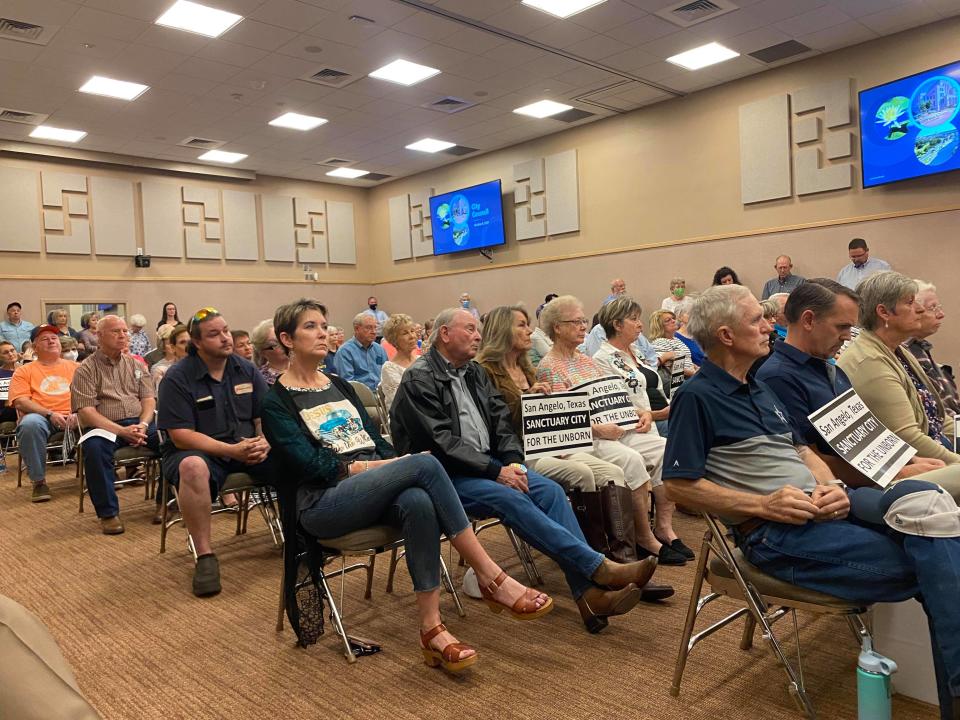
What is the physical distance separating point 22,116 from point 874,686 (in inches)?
451

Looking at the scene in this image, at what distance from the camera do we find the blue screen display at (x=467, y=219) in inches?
495

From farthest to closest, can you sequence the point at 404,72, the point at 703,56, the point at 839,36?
1. the point at 404,72
2. the point at 703,56
3. the point at 839,36

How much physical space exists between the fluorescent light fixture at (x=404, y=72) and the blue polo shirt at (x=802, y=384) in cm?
716

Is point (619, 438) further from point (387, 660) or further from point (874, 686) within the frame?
point (874, 686)

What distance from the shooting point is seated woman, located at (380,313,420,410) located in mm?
4945

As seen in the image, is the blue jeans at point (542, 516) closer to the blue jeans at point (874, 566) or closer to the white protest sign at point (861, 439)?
the blue jeans at point (874, 566)

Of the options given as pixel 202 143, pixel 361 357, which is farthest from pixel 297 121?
pixel 361 357

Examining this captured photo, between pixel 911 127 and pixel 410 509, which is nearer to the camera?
pixel 410 509

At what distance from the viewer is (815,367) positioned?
2508mm

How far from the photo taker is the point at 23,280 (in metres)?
11.1

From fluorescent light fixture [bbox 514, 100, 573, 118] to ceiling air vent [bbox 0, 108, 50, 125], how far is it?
657cm

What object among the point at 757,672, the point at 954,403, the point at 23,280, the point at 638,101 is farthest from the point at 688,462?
the point at 23,280

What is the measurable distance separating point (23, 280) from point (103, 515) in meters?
8.29

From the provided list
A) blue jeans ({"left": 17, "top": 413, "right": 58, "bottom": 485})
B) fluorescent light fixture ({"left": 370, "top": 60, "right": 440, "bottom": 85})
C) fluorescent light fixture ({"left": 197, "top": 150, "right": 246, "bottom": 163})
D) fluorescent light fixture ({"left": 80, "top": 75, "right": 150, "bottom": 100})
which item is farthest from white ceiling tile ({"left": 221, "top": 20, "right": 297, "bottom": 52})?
fluorescent light fixture ({"left": 197, "top": 150, "right": 246, "bottom": 163})
